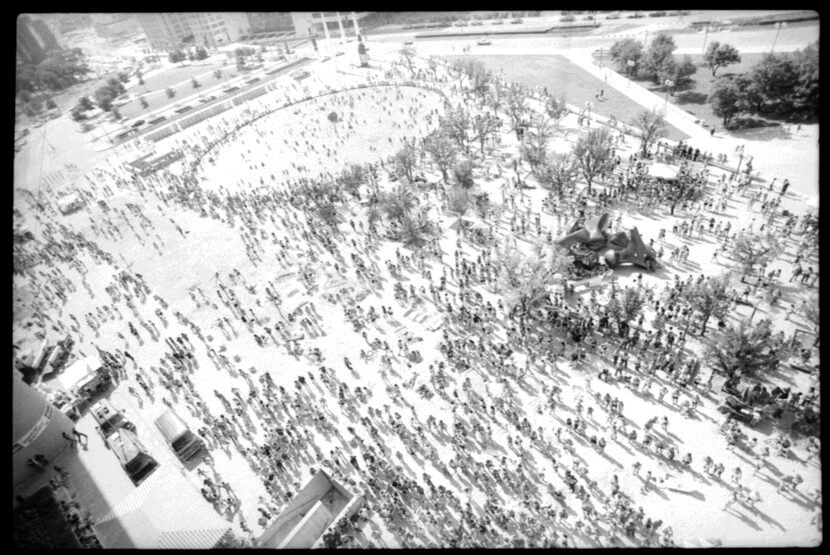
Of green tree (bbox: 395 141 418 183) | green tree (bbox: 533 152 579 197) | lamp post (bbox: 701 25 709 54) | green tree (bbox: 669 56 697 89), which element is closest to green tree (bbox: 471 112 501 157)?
green tree (bbox: 395 141 418 183)

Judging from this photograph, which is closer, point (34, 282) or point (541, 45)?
point (34, 282)

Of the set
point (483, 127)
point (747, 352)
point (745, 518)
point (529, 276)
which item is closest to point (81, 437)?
point (529, 276)

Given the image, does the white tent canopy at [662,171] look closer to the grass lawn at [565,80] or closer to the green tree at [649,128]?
the green tree at [649,128]

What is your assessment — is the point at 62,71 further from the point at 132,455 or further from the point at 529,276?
the point at 529,276

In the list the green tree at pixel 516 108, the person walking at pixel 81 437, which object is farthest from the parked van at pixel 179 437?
the green tree at pixel 516 108

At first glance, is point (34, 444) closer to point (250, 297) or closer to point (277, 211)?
point (250, 297)

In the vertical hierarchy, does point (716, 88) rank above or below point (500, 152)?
above
